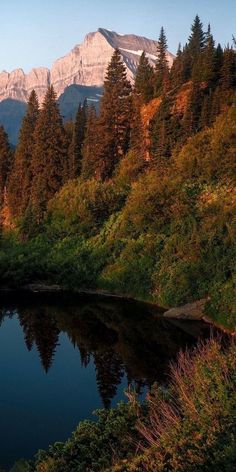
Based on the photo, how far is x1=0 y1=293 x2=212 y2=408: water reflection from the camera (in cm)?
2759

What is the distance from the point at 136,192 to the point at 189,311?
56.1 feet

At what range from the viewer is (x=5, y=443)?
68.1 feet

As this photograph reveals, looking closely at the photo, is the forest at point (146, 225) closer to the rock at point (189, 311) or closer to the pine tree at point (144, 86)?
the pine tree at point (144, 86)

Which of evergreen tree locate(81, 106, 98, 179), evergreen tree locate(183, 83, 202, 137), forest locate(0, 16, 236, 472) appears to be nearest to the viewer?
forest locate(0, 16, 236, 472)

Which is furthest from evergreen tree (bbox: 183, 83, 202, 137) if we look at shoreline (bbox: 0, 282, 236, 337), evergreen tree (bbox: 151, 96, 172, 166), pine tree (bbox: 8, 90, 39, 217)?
pine tree (bbox: 8, 90, 39, 217)

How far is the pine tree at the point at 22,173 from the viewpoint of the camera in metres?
72.0

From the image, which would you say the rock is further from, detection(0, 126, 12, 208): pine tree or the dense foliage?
detection(0, 126, 12, 208): pine tree

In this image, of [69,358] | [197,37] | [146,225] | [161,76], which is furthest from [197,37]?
[69,358]

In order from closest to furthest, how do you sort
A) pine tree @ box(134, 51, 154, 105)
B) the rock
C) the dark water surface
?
the dark water surface < the rock < pine tree @ box(134, 51, 154, 105)

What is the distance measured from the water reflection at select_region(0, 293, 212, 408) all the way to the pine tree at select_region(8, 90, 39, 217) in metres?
28.5

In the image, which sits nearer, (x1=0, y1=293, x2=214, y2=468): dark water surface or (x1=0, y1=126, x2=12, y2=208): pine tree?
(x1=0, y1=293, x2=214, y2=468): dark water surface

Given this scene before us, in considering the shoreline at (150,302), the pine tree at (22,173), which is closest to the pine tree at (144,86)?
the pine tree at (22,173)

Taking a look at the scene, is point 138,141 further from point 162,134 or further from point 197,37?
point 197,37

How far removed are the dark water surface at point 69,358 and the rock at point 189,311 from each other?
1.12 meters
